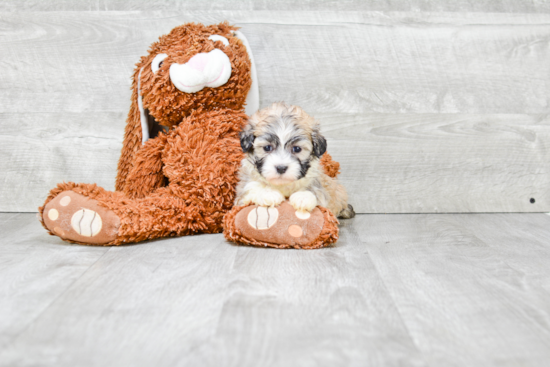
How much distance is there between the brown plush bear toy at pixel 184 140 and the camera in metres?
1.78

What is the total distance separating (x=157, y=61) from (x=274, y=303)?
1193mm

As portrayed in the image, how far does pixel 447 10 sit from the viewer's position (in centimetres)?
240

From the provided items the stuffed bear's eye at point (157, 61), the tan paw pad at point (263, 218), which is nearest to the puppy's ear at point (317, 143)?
the tan paw pad at point (263, 218)

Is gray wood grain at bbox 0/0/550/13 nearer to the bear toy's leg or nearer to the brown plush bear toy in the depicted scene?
the brown plush bear toy

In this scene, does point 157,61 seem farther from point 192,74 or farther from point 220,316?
point 220,316

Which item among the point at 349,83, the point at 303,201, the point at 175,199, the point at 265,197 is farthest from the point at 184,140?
the point at 349,83

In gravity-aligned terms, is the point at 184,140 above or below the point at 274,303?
above

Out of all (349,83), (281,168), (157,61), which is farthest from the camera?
(349,83)

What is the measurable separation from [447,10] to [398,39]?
297 mm

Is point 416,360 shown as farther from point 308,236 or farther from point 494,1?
point 494,1

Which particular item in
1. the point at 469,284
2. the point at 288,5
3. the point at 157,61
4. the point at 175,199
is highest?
the point at 288,5

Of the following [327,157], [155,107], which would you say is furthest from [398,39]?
[155,107]

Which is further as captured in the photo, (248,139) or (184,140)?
(184,140)

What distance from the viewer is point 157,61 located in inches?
77.1
